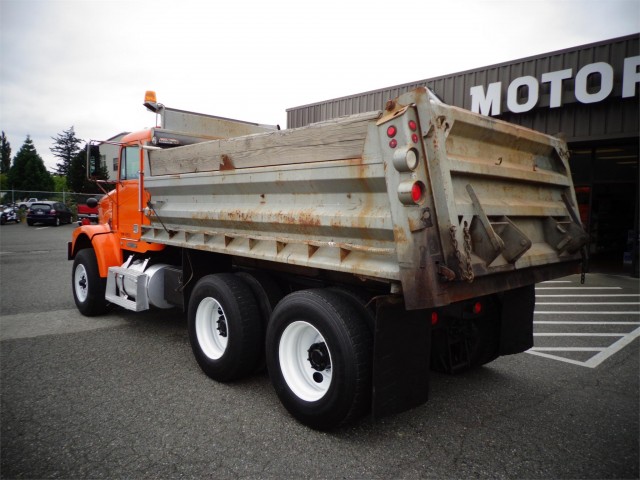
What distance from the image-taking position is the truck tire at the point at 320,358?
281 cm

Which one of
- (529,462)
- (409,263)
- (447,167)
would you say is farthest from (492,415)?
(447,167)

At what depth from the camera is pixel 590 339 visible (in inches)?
218

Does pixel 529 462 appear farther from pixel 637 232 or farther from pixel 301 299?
pixel 637 232

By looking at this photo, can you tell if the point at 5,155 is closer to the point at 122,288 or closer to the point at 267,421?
the point at 122,288

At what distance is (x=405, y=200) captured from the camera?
2.55 m

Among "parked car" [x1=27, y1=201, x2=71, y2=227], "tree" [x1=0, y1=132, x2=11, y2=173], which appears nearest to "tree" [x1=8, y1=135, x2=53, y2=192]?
"tree" [x1=0, y1=132, x2=11, y2=173]

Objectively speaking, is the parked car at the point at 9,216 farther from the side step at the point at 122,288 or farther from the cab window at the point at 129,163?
the cab window at the point at 129,163

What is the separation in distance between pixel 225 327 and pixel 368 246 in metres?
1.93

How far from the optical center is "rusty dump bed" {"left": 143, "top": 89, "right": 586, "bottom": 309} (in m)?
2.59

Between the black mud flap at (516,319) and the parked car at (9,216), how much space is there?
3092 cm

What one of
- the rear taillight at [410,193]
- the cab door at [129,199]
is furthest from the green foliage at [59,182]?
the rear taillight at [410,193]

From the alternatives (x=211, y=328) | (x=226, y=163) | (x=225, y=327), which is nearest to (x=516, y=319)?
(x=225, y=327)

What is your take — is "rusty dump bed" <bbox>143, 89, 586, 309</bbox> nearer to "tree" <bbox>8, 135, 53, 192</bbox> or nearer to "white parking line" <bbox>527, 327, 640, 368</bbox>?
"white parking line" <bbox>527, 327, 640, 368</bbox>

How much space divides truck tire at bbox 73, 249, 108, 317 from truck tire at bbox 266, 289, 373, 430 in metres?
3.85
